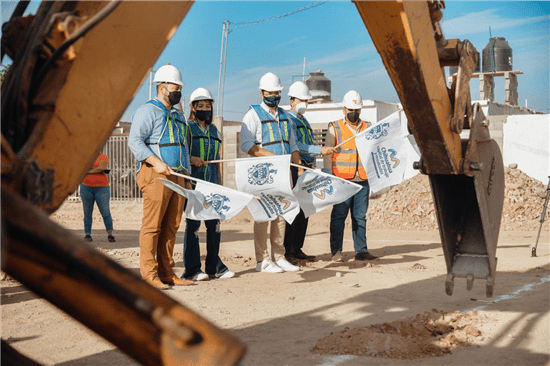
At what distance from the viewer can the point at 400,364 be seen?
4703 millimetres

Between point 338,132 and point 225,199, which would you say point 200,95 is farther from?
point 338,132

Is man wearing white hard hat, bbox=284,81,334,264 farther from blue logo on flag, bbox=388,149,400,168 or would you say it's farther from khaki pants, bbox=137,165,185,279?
khaki pants, bbox=137,165,185,279

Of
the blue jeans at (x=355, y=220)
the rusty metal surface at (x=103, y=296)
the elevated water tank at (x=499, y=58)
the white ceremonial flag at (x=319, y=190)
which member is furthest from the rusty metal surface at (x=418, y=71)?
the elevated water tank at (x=499, y=58)

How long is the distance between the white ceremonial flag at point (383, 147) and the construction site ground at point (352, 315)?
4.61 feet

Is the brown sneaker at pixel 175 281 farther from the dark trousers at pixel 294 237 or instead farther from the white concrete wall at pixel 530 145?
the white concrete wall at pixel 530 145

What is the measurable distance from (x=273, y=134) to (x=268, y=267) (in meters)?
1.77

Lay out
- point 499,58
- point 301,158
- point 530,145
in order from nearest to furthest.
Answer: point 301,158
point 530,145
point 499,58

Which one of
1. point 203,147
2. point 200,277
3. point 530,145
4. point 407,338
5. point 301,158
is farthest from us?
point 530,145

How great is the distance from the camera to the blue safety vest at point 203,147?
841 cm

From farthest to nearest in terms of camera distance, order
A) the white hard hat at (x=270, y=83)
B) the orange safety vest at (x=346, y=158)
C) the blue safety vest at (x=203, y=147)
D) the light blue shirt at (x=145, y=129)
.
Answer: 1. the orange safety vest at (x=346, y=158)
2. the white hard hat at (x=270, y=83)
3. the blue safety vest at (x=203, y=147)
4. the light blue shirt at (x=145, y=129)

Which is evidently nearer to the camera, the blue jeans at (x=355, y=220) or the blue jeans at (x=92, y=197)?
the blue jeans at (x=355, y=220)

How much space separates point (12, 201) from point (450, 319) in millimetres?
4887

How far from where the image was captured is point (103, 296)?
1.69 metres

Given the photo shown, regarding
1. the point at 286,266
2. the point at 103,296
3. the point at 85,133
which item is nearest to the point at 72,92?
the point at 85,133
